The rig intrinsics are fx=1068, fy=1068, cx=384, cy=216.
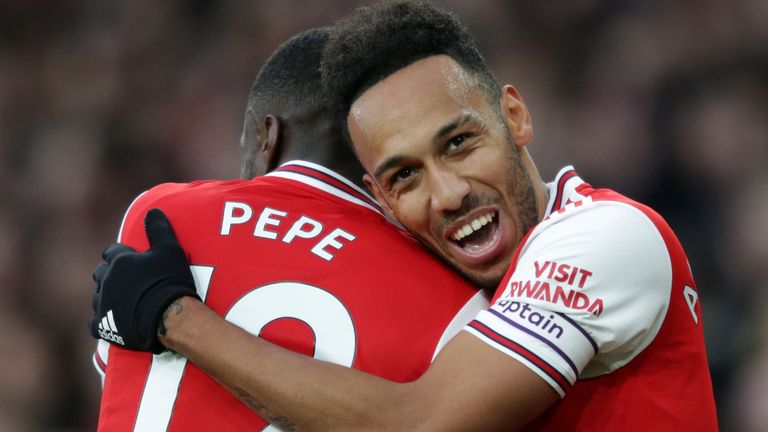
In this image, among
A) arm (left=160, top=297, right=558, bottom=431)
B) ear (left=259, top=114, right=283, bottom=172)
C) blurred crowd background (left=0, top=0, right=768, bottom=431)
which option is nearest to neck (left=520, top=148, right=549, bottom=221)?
arm (left=160, top=297, right=558, bottom=431)

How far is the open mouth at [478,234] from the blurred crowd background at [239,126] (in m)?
2.30

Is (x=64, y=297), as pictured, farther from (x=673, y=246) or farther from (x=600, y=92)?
(x=673, y=246)

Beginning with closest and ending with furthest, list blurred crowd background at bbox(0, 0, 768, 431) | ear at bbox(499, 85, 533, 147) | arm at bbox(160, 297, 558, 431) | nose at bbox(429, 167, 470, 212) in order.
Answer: arm at bbox(160, 297, 558, 431) → nose at bbox(429, 167, 470, 212) → ear at bbox(499, 85, 533, 147) → blurred crowd background at bbox(0, 0, 768, 431)

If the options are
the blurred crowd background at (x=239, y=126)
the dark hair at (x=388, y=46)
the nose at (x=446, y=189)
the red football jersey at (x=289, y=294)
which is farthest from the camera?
the blurred crowd background at (x=239, y=126)

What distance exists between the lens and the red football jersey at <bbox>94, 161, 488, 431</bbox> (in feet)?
8.04

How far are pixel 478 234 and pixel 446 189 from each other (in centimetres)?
15

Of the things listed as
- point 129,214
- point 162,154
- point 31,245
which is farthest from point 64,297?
point 129,214

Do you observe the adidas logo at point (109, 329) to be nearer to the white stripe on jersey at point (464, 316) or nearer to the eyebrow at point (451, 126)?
the white stripe on jersey at point (464, 316)

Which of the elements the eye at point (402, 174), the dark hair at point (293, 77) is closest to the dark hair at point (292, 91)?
the dark hair at point (293, 77)

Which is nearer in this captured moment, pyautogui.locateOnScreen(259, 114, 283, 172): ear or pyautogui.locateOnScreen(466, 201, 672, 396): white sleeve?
pyautogui.locateOnScreen(466, 201, 672, 396): white sleeve

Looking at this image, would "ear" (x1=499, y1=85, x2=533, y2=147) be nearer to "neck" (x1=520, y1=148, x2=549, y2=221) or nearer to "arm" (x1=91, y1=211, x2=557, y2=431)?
"neck" (x1=520, y1=148, x2=549, y2=221)

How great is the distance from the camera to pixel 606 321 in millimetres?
2262

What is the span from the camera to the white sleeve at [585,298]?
2.24 metres

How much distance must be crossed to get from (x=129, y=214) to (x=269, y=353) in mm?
677
